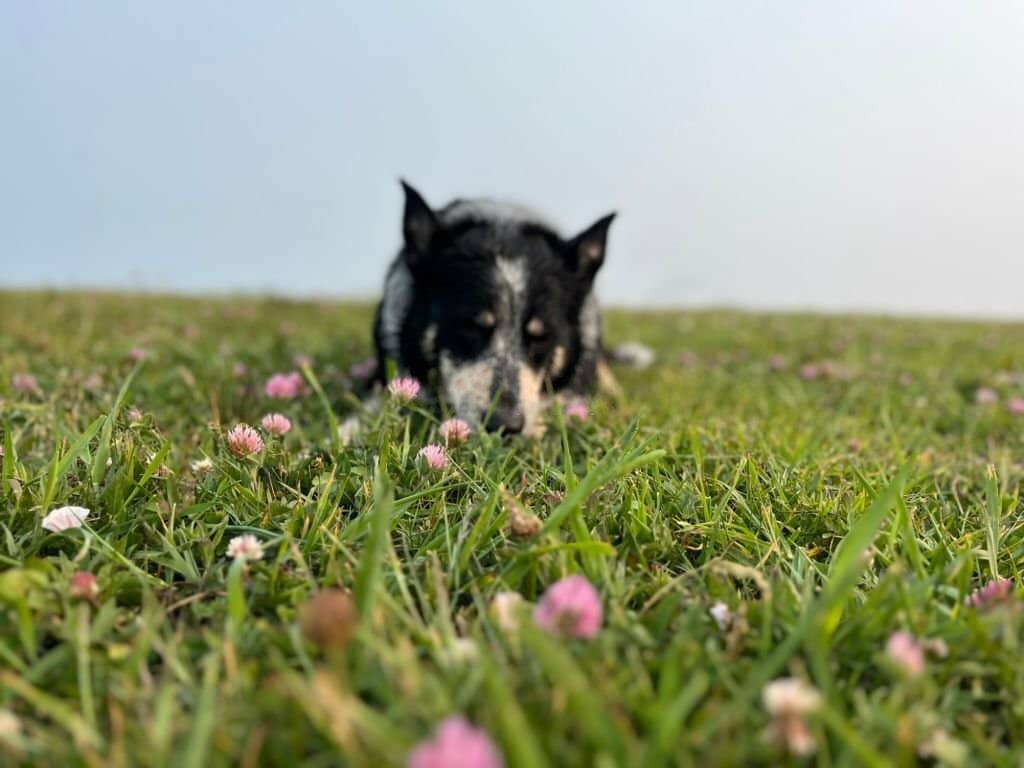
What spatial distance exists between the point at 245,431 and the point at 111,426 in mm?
504

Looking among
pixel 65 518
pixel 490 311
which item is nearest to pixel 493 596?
pixel 65 518

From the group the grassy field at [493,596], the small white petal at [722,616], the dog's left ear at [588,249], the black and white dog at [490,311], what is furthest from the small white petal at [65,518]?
the dog's left ear at [588,249]

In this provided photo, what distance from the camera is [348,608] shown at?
121cm

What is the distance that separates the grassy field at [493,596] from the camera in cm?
118

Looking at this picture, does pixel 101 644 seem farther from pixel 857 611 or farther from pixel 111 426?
pixel 857 611

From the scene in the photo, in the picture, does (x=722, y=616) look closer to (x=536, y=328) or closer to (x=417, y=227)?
(x=536, y=328)

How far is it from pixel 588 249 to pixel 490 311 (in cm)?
106

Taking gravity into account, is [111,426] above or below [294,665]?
above

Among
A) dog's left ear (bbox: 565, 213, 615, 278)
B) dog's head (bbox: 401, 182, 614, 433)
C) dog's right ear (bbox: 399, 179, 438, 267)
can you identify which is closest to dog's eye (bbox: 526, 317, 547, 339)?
dog's head (bbox: 401, 182, 614, 433)

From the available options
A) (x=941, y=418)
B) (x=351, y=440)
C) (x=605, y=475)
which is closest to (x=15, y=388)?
(x=351, y=440)

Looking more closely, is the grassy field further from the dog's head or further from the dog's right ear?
the dog's right ear

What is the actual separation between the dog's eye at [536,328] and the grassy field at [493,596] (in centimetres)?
97

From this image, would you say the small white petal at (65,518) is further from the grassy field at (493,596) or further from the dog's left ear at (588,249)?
the dog's left ear at (588,249)

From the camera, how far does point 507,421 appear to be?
347cm
